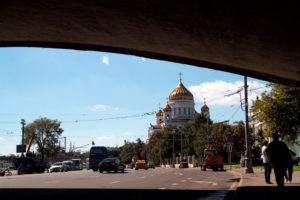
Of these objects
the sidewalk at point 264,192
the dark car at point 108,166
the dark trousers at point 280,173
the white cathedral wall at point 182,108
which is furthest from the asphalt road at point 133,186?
the white cathedral wall at point 182,108

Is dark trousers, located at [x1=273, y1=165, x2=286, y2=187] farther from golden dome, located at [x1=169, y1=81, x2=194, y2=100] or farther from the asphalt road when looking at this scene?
golden dome, located at [x1=169, y1=81, x2=194, y2=100]

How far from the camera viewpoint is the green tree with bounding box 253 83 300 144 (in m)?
34.5

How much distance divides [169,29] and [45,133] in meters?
88.8

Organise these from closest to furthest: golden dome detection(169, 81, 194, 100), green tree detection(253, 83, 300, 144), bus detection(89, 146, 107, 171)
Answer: green tree detection(253, 83, 300, 144), bus detection(89, 146, 107, 171), golden dome detection(169, 81, 194, 100)

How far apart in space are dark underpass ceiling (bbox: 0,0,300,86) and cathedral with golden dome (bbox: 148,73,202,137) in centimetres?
10909

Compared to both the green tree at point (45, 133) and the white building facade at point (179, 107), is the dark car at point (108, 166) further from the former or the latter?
the white building facade at point (179, 107)

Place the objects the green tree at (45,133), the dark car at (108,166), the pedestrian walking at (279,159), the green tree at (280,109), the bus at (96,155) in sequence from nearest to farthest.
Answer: the pedestrian walking at (279,159) < the green tree at (280,109) < the dark car at (108,166) < the bus at (96,155) < the green tree at (45,133)

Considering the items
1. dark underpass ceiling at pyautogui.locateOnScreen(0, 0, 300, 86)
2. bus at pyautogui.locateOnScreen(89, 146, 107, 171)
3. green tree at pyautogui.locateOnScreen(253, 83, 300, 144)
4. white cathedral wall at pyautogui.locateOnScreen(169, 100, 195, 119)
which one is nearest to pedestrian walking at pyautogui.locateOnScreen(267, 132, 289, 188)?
dark underpass ceiling at pyautogui.locateOnScreen(0, 0, 300, 86)

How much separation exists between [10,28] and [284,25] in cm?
763

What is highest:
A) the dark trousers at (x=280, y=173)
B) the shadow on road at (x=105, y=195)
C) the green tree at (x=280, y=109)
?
the green tree at (x=280, y=109)

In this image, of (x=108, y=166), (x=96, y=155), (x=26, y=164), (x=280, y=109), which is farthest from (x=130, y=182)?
(x=26, y=164)

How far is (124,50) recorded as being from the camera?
14320 mm

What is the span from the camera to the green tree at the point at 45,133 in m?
93.6

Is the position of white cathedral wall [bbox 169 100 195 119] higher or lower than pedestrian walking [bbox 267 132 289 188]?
higher
